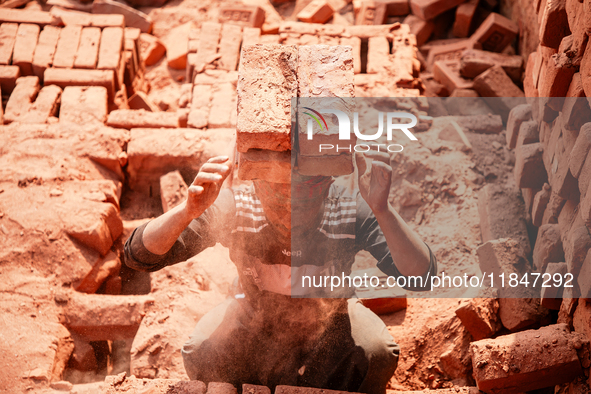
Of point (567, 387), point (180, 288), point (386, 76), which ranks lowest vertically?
point (180, 288)

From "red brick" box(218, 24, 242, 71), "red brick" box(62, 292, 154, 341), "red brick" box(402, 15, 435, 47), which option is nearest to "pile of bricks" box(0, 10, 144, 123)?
"red brick" box(218, 24, 242, 71)

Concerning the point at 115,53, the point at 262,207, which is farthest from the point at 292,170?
the point at 115,53

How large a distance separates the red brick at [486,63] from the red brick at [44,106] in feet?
12.2

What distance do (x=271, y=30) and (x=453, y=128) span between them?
2.21 metres

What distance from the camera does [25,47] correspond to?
473 cm

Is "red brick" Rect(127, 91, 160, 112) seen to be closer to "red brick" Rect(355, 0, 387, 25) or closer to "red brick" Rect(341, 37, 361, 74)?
"red brick" Rect(341, 37, 361, 74)

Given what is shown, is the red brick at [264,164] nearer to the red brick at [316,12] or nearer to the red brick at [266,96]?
the red brick at [266,96]

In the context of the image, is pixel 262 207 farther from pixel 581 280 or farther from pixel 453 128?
pixel 453 128

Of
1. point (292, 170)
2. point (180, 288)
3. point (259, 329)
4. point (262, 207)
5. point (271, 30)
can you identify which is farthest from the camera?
point (271, 30)

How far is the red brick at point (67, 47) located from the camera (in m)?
4.68

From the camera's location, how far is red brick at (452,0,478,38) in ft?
18.8

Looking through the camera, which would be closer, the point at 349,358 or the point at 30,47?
the point at 349,358

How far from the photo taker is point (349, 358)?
8.87 ft

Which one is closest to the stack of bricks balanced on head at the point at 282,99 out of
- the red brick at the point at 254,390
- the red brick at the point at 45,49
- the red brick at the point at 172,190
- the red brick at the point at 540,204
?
the red brick at the point at 254,390
